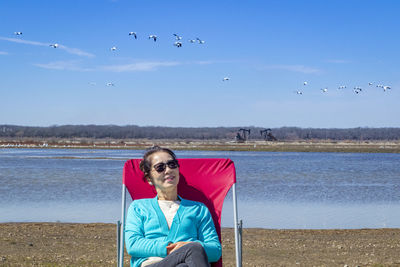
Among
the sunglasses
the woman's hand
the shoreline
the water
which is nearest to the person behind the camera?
the woman's hand

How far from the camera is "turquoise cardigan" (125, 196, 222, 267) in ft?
14.8

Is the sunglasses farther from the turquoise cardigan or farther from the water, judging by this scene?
the water

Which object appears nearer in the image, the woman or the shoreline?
the woman

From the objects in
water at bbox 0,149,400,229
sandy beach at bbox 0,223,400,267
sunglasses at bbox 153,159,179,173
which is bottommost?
water at bbox 0,149,400,229

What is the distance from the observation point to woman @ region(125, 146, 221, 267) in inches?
177

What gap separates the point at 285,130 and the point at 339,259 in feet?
593

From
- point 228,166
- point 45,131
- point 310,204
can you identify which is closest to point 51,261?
point 228,166

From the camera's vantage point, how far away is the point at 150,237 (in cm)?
460

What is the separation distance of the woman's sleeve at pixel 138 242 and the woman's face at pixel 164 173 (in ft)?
0.85

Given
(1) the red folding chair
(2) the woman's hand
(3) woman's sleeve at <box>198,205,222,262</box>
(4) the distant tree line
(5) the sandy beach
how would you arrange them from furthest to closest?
(4) the distant tree line
(5) the sandy beach
(1) the red folding chair
(3) woman's sleeve at <box>198,205,222,262</box>
(2) the woman's hand

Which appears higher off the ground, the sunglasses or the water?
the sunglasses

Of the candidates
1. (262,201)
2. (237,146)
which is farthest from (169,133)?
(262,201)

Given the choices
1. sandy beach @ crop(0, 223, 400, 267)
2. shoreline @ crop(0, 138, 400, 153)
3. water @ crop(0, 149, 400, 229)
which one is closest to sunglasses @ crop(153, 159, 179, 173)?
sandy beach @ crop(0, 223, 400, 267)

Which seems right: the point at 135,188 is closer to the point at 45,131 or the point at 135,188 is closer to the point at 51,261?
the point at 51,261
